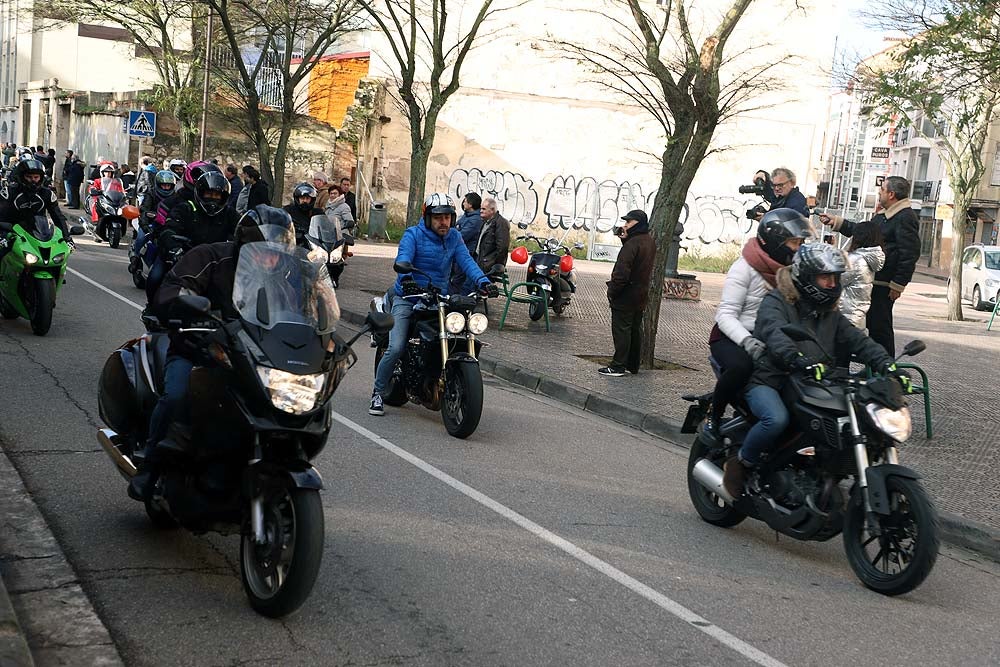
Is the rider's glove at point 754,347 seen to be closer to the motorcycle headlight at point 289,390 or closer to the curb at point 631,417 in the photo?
the curb at point 631,417

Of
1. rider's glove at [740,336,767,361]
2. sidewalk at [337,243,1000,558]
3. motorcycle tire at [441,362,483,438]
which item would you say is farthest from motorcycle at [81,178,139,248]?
rider's glove at [740,336,767,361]

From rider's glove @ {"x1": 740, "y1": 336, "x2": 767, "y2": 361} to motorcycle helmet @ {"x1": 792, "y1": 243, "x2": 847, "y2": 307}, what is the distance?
1.15 feet

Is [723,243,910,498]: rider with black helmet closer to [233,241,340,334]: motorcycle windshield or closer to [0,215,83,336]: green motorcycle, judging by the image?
[233,241,340,334]: motorcycle windshield

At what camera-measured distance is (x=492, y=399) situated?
11.0 metres

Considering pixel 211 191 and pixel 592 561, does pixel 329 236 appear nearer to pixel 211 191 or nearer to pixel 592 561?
pixel 211 191

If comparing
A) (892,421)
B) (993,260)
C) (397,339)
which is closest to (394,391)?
(397,339)

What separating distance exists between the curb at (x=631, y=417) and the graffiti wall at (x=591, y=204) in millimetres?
23602

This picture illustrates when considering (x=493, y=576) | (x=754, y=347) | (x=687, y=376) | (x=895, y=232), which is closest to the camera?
(x=493, y=576)

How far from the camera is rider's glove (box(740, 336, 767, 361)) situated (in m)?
6.39

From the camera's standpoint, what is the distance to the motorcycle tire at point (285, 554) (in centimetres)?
445

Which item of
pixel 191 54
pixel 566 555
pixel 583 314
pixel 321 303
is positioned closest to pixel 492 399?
pixel 566 555

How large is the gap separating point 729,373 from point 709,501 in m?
0.84

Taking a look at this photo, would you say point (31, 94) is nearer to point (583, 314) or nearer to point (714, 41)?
point (583, 314)

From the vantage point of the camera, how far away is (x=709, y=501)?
22.7 ft
